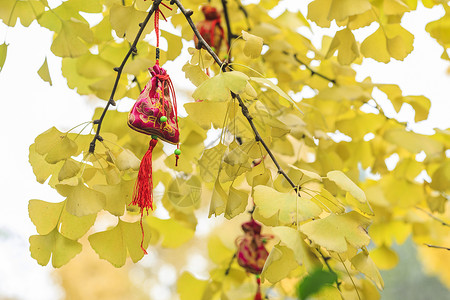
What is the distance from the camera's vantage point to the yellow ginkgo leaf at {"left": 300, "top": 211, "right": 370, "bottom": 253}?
0.40 metres

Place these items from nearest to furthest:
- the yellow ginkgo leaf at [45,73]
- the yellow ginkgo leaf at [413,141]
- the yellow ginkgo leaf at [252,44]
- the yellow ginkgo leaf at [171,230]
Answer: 1. the yellow ginkgo leaf at [252,44]
2. the yellow ginkgo leaf at [45,73]
3. the yellow ginkgo leaf at [413,141]
4. the yellow ginkgo leaf at [171,230]

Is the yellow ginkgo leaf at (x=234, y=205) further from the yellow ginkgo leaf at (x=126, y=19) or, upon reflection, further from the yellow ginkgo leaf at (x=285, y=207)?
the yellow ginkgo leaf at (x=126, y=19)

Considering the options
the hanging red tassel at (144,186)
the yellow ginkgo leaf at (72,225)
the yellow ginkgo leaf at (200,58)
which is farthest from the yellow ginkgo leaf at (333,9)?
the yellow ginkgo leaf at (72,225)

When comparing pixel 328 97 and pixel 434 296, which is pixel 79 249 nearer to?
pixel 328 97

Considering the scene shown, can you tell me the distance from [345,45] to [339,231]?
314 millimetres

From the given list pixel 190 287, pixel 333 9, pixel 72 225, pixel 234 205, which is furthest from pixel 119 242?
pixel 333 9

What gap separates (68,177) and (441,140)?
0.60m

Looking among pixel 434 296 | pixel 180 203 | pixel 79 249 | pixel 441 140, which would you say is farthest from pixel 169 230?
pixel 434 296

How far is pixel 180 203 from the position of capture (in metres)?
0.72

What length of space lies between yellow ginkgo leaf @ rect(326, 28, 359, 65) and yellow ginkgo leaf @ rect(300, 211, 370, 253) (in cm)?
28

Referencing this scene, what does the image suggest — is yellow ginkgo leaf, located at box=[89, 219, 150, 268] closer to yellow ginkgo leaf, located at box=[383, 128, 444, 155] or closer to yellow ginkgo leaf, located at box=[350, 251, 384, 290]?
yellow ginkgo leaf, located at box=[350, 251, 384, 290]

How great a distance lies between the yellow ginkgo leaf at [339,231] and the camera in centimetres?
40

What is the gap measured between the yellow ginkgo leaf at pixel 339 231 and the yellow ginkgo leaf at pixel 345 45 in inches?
11.0

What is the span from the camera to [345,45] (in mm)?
630
